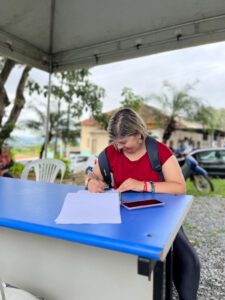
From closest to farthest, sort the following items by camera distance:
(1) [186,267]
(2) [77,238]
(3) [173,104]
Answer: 1. (2) [77,238]
2. (1) [186,267]
3. (3) [173,104]

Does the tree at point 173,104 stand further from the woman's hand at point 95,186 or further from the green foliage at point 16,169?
the woman's hand at point 95,186

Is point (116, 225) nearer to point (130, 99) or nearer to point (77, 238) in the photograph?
point (77, 238)

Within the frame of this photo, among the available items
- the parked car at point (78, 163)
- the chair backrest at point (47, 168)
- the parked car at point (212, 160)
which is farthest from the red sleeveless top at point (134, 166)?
the parked car at point (78, 163)

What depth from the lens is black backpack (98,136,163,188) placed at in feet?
4.64

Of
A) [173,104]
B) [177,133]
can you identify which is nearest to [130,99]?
[173,104]

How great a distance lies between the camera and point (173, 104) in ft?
13.9

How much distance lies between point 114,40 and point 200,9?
0.92m

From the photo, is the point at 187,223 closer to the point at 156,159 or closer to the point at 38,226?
the point at 156,159

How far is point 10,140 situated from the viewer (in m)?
4.52

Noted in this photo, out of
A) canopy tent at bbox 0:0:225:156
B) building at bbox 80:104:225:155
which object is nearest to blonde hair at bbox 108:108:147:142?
canopy tent at bbox 0:0:225:156

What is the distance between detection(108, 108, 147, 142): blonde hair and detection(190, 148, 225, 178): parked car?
296cm

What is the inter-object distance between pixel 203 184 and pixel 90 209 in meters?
3.41

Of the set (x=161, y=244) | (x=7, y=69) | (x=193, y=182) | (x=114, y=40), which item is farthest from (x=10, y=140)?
(x=161, y=244)

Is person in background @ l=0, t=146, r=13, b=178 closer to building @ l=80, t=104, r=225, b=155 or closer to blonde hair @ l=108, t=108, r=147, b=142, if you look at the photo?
building @ l=80, t=104, r=225, b=155
